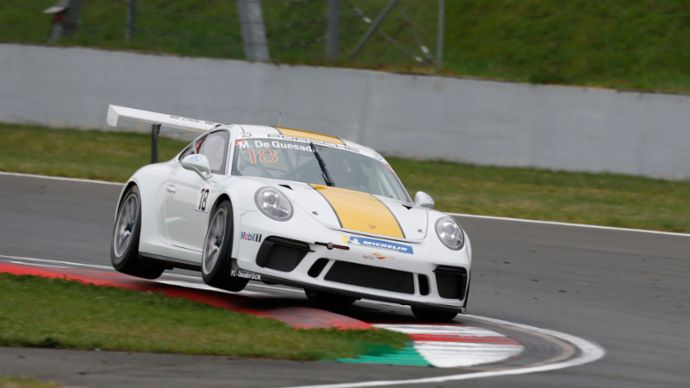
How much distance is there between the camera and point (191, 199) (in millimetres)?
8945

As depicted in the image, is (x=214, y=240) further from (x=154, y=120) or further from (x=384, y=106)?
(x=384, y=106)

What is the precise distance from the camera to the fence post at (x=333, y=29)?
771 inches

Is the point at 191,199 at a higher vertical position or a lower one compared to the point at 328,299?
higher

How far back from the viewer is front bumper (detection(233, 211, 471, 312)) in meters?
7.90

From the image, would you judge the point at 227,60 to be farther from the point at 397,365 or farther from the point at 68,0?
the point at 397,365

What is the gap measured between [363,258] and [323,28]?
486 inches

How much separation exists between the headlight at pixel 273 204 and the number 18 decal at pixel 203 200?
627 mm

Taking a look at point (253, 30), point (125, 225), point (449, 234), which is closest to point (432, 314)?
point (449, 234)

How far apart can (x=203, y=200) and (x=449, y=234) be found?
1.67 metres

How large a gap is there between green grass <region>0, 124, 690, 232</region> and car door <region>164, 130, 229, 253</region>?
6.58 metres

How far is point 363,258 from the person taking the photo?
7.96m

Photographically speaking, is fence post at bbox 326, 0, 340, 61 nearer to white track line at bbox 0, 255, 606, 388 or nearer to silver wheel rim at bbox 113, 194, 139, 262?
silver wheel rim at bbox 113, 194, 139, 262

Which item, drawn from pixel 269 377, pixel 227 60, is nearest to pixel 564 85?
pixel 227 60

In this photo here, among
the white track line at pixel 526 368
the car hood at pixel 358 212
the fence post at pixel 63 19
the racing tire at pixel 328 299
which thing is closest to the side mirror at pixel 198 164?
the car hood at pixel 358 212
